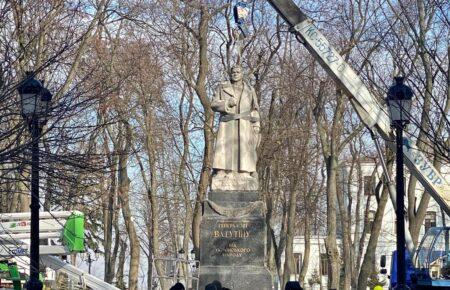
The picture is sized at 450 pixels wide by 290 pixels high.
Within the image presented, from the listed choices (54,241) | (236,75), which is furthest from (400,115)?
(54,241)

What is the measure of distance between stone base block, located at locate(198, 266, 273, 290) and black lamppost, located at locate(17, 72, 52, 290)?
5.22m

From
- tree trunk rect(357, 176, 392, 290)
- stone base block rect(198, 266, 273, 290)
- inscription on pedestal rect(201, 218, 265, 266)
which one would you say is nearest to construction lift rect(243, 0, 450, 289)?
stone base block rect(198, 266, 273, 290)

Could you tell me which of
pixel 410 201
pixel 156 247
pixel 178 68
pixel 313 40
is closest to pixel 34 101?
pixel 313 40

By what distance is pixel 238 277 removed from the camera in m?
22.1

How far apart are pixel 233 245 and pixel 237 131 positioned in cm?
258

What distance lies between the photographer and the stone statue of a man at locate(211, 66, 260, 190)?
23.2m

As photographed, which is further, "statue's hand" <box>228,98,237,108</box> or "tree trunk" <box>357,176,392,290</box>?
"tree trunk" <box>357,176,392,290</box>

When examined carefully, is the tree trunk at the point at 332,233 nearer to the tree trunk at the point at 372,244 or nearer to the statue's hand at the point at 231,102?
the tree trunk at the point at 372,244

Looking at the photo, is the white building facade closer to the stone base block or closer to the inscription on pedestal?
the inscription on pedestal

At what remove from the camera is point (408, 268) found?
22875 mm

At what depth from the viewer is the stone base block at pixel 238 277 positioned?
22000 mm

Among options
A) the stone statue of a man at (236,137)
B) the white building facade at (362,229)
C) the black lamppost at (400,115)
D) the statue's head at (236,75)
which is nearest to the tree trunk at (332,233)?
the stone statue of a man at (236,137)

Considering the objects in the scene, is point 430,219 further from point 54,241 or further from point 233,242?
point 233,242

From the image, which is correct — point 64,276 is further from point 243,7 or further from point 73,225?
Result: point 243,7
